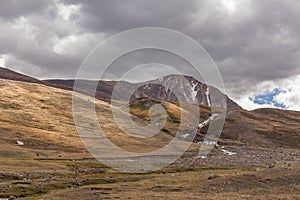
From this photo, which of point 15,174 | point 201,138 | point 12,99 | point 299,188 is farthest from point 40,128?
point 299,188

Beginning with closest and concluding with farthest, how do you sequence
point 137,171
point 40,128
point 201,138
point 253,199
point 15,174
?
point 253,199 < point 15,174 < point 137,171 < point 40,128 < point 201,138

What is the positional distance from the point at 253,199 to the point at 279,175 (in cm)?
1889

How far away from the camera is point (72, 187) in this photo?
194 feet

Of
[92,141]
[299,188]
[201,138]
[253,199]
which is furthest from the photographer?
Answer: [201,138]

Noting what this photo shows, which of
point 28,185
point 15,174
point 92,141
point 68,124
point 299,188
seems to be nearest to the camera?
point 299,188

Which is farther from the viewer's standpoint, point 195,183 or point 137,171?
point 137,171

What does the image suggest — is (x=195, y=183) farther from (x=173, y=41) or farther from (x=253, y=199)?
(x=173, y=41)

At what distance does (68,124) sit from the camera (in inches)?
7008

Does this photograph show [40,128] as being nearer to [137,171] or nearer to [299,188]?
[137,171]

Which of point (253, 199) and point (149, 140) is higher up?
point (149, 140)

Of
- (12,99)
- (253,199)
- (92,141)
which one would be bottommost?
(253,199)

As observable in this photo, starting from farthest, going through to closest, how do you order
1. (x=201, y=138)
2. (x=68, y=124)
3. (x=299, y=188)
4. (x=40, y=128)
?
1. (x=201, y=138)
2. (x=68, y=124)
3. (x=40, y=128)
4. (x=299, y=188)

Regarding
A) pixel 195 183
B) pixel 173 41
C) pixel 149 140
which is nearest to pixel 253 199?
pixel 195 183

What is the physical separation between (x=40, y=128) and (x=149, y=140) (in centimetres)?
4826
